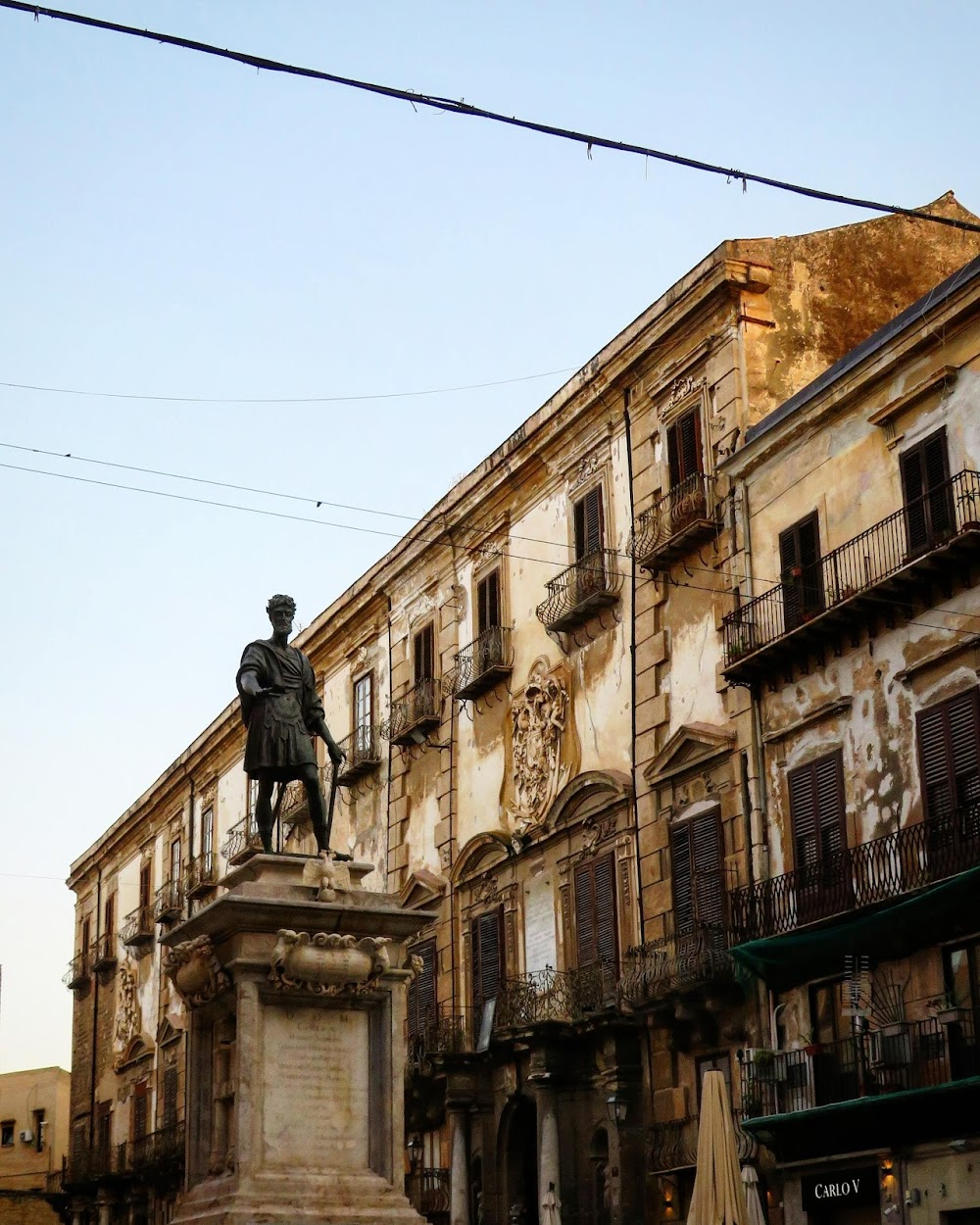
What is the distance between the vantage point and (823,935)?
75.4 feet

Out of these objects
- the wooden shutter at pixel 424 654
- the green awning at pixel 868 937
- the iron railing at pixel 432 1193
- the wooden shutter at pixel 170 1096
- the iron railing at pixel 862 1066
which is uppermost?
the wooden shutter at pixel 424 654

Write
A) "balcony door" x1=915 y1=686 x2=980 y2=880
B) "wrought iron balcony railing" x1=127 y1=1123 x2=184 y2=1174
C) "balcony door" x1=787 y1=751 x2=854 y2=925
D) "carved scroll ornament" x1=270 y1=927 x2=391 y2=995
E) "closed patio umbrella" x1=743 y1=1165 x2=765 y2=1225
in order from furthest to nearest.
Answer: "wrought iron balcony railing" x1=127 y1=1123 x2=184 y2=1174, "closed patio umbrella" x1=743 y1=1165 x2=765 y2=1225, "balcony door" x1=787 y1=751 x2=854 y2=925, "balcony door" x1=915 y1=686 x2=980 y2=880, "carved scroll ornament" x1=270 y1=927 x2=391 y2=995

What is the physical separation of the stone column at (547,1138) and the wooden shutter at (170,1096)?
18.8m

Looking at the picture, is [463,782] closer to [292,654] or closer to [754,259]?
[754,259]

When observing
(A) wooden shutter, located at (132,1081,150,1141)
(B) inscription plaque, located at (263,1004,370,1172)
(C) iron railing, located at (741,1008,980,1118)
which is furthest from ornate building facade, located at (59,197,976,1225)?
(A) wooden shutter, located at (132,1081,150,1141)

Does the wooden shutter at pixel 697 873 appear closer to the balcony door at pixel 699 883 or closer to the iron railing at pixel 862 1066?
the balcony door at pixel 699 883

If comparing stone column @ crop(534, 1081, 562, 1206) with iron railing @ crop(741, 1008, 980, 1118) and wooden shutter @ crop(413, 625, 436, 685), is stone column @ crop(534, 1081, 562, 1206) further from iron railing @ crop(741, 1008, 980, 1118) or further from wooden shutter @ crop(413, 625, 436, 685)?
wooden shutter @ crop(413, 625, 436, 685)

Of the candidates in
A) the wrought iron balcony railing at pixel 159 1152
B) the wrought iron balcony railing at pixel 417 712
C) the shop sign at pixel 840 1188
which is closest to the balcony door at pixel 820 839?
the shop sign at pixel 840 1188

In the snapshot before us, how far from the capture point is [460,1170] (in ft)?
104

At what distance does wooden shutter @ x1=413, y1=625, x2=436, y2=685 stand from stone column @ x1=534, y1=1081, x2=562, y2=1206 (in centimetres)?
965

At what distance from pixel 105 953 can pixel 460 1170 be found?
87.7ft

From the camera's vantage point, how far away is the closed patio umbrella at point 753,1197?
24.5 meters

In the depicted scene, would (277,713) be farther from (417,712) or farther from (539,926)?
(417,712)

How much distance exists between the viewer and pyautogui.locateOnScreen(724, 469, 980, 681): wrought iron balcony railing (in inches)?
882
